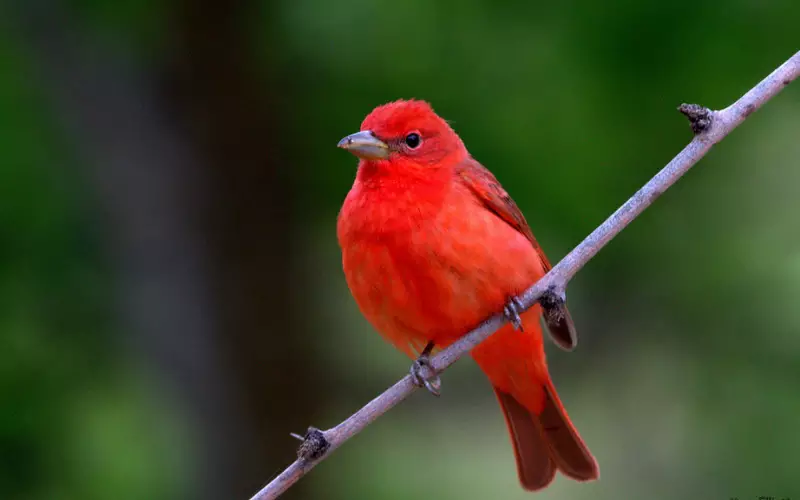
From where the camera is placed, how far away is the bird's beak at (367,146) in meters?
5.24

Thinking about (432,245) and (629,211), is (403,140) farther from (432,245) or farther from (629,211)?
(629,211)

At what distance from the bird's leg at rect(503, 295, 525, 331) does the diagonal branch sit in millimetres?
452

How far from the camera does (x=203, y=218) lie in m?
6.94

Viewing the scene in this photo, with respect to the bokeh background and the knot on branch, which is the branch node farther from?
Result: the bokeh background

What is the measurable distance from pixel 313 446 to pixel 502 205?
1783 mm

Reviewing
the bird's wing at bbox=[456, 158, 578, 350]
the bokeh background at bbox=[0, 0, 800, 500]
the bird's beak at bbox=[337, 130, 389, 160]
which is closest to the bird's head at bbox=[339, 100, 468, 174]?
the bird's beak at bbox=[337, 130, 389, 160]

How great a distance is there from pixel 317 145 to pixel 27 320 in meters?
1.83

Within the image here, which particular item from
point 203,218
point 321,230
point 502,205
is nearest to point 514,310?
point 502,205

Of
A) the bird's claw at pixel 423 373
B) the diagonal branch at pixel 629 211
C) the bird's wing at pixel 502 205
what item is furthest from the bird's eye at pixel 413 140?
the diagonal branch at pixel 629 211

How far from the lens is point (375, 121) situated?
5.40 metres

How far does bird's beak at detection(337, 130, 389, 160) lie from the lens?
5.24 m

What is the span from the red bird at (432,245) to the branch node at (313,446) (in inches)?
28.3

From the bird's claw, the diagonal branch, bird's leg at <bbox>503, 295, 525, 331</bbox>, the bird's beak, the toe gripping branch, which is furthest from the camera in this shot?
the bird's beak

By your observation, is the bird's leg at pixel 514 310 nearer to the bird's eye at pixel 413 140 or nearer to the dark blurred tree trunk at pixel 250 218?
the bird's eye at pixel 413 140
